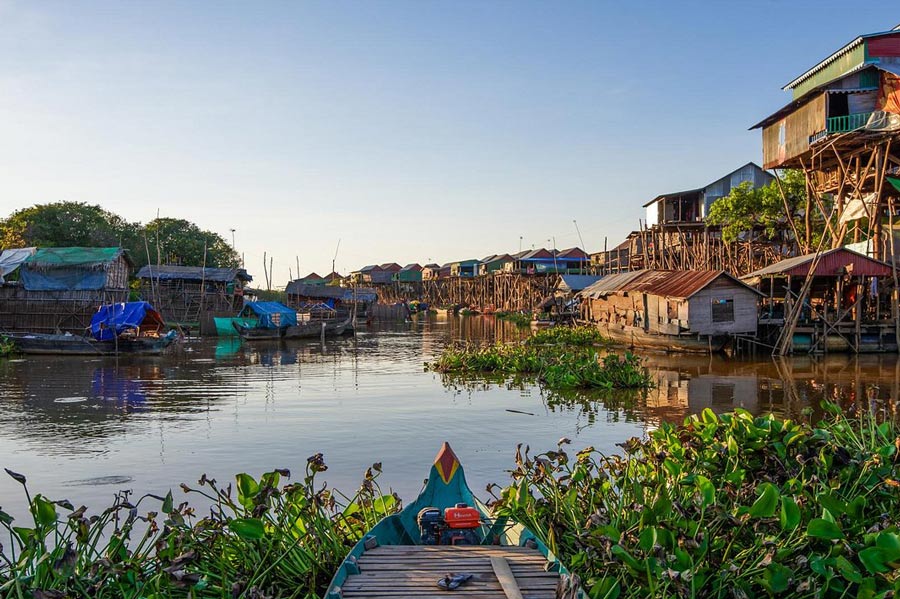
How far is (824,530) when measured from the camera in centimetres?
444

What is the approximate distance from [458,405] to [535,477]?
9.87 meters

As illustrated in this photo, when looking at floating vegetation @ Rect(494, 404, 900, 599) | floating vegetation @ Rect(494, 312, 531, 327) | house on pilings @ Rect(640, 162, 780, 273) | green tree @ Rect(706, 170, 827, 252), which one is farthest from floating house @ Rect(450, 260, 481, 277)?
floating vegetation @ Rect(494, 404, 900, 599)

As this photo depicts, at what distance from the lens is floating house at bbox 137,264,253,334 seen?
43438mm

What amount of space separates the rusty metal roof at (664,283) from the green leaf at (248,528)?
22.3 m

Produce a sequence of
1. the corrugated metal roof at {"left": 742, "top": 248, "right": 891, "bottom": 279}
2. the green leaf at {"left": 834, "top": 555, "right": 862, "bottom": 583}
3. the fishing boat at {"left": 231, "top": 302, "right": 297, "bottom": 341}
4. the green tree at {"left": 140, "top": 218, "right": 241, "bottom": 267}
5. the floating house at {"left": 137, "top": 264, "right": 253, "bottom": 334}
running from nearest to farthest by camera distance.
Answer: the green leaf at {"left": 834, "top": 555, "right": 862, "bottom": 583}, the corrugated metal roof at {"left": 742, "top": 248, "right": 891, "bottom": 279}, the fishing boat at {"left": 231, "top": 302, "right": 297, "bottom": 341}, the floating house at {"left": 137, "top": 264, "right": 253, "bottom": 334}, the green tree at {"left": 140, "top": 218, "right": 241, "bottom": 267}

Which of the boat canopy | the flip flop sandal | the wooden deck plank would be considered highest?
the boat canopy

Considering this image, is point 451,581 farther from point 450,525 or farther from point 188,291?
point 188,291

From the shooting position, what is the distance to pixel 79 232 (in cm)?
4981

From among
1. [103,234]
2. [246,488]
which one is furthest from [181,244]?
[246,488]

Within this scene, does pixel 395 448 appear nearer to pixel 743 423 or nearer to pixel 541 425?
pixel 541 425

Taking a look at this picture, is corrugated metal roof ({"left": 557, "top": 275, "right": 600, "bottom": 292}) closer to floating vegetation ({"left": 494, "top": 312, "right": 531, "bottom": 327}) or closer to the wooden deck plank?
floating vegetation ({"left": 494, "top": 312, "right": 531, "bottom": 327})

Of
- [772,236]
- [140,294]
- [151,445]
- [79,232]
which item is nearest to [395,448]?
[151,445]

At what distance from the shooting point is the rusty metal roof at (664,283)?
83.2 feet

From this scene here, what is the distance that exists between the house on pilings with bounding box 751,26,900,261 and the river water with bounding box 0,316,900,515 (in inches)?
273
